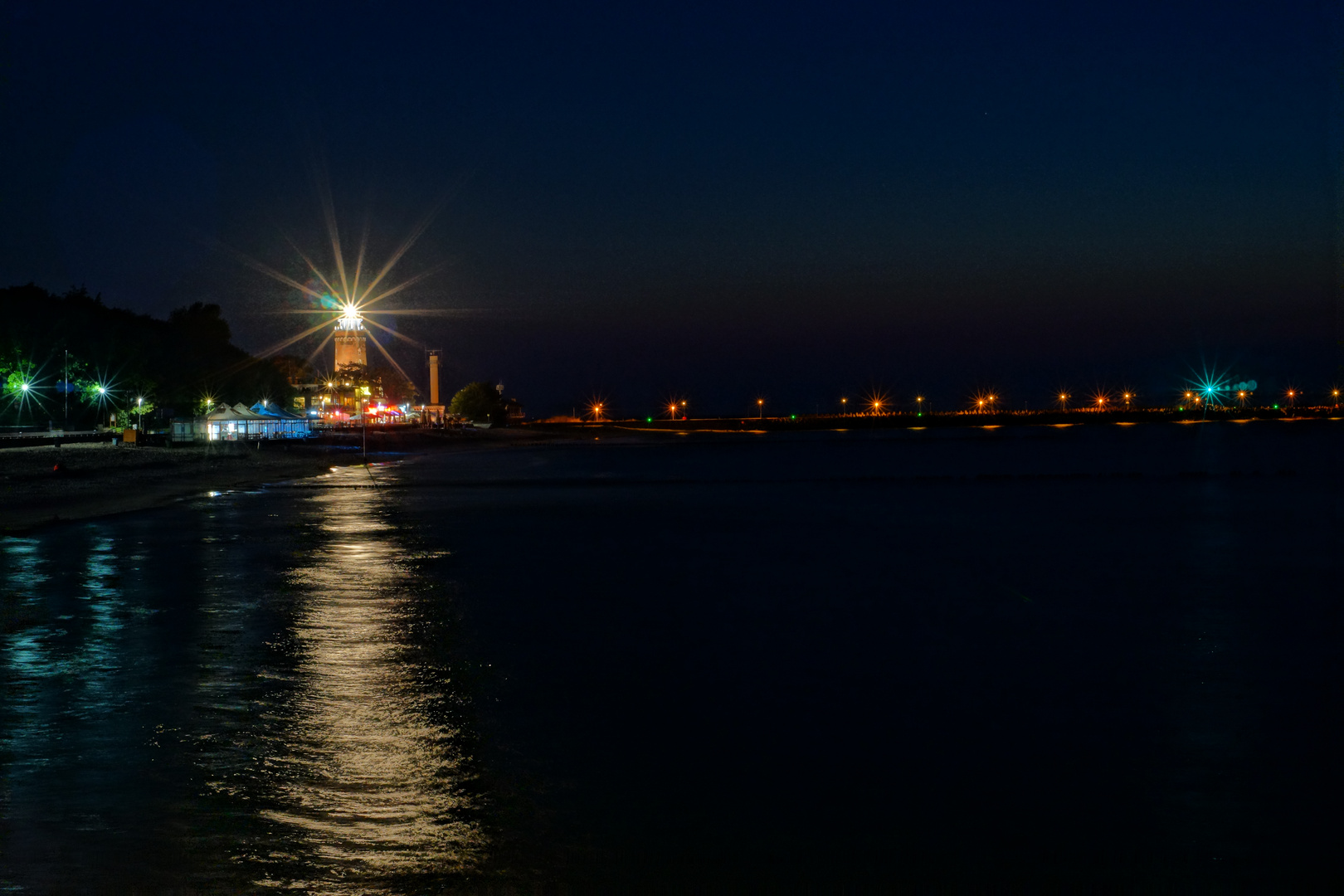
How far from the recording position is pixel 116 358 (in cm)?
8719

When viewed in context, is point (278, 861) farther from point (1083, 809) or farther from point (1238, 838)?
point (1238, 838)

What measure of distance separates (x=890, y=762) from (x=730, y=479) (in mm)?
39994

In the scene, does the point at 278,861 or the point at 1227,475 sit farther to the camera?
the point at 1227,475

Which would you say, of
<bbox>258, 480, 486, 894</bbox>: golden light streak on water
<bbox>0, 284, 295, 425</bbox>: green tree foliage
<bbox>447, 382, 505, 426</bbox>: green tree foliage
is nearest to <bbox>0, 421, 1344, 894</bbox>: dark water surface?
<bbox>258, 480, 486, 894</bbox>: golden light streak on water

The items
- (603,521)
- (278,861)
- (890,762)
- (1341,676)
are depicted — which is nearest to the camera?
(278,861)

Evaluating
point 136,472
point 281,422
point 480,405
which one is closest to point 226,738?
point 136,472

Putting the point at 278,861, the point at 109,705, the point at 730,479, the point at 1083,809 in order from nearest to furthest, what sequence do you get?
the point at 278,861
the point at 1083,809
the point at 109,705
the point at 730,479

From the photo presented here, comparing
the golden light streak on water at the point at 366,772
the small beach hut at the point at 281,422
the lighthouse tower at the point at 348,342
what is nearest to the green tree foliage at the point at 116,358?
the small beach hut at the point at 281,422

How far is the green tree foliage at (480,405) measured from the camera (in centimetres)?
16788

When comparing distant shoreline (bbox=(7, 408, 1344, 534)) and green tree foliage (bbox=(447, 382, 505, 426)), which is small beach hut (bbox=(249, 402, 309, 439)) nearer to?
distant shoreline (bbox=(7, 408, 1344, 534))

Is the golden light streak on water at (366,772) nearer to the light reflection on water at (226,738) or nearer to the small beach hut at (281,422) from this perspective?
the light reflection on water at (226,738)

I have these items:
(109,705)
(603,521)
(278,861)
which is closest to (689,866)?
(278,861)

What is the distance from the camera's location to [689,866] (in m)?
6.01

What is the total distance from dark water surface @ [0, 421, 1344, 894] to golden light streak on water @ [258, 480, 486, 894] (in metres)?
0.03
